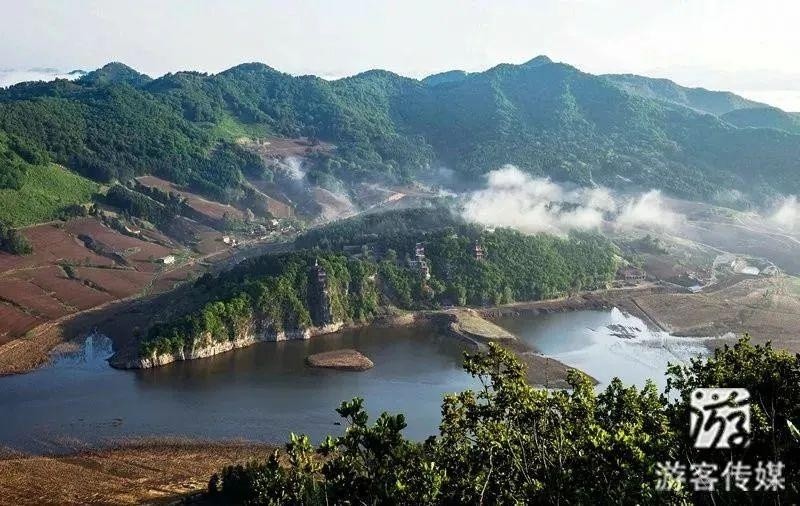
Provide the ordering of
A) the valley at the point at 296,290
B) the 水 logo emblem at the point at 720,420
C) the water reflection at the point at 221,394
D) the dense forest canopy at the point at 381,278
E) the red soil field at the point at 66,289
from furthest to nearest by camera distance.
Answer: the red soil field at the point at 66,289 → the dense forest canopy at the point at 381,278 → the valley at the point at 296,290 → the water reflection at the point at 221,394 → the 水 logo emblem at the point at 720,420

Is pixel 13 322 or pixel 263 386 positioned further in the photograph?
pixel 13 322

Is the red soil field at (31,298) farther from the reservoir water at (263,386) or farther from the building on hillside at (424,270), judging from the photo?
the building on hillside at (424,270)

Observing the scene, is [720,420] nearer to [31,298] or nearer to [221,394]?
[221,394]

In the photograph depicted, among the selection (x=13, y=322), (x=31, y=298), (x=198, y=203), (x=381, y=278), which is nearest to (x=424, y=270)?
(x=381, y=278)

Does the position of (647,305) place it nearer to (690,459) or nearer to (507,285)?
(507,285)

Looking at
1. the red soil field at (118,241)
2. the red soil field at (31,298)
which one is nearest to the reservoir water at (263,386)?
the red soil field at (31,298)

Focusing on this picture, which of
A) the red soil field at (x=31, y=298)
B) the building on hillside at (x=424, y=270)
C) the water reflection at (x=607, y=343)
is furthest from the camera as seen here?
the building on hillside at (x=424, y=270)
